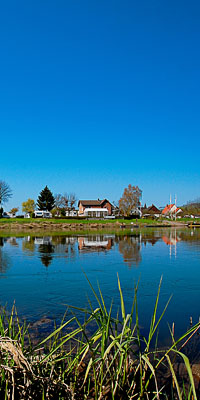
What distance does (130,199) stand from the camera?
90.9m

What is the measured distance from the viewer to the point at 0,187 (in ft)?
269

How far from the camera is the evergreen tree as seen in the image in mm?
91438

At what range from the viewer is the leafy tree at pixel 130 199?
9069 cm

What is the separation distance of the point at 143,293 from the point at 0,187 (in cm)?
7789

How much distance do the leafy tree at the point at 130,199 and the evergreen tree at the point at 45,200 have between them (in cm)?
2006

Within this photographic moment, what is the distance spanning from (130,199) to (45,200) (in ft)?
79.4

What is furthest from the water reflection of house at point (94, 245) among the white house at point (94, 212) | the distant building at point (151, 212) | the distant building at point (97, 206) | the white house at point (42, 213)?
the distant building at point (151, 212)

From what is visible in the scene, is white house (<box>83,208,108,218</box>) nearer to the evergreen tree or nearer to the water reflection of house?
the evergreen tree

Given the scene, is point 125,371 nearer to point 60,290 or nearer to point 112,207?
point 60,290

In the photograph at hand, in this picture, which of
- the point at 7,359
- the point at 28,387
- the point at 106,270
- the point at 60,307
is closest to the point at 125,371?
the point at 28,387

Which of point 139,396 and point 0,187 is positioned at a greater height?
point 0,187

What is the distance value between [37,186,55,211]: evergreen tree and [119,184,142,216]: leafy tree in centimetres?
2006

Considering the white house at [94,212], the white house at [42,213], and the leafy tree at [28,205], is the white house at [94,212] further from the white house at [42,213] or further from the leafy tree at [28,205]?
the leafy tree at [28,205]

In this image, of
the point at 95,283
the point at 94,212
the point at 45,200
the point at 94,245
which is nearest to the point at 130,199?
the point at 94,212
